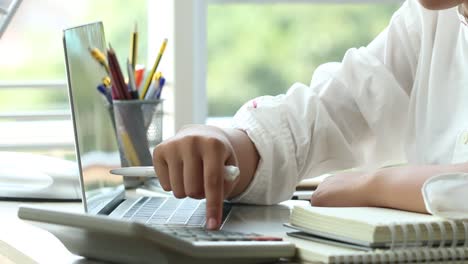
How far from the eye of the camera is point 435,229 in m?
0.86

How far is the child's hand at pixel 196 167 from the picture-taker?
43.1 inches

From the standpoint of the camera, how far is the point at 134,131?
1674 mm

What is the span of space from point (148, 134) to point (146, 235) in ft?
3.04

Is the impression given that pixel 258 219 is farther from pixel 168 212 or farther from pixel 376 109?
pixel 376 109

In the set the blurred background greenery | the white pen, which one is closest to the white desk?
the white pen

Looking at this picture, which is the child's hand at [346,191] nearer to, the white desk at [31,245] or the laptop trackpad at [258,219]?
the laptop trackpad at [258,219]

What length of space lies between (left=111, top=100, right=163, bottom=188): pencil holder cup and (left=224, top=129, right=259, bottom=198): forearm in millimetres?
319

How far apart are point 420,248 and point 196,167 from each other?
360mm

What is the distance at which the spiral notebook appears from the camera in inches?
32.8

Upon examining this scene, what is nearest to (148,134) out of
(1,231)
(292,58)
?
(1,231)

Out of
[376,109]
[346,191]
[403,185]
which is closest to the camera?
[403,185]

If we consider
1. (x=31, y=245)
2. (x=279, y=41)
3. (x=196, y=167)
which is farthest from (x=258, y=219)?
(x=279, y=41)

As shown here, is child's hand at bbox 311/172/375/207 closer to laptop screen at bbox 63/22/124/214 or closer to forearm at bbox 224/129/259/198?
forearm at bbox 224/129/259/198

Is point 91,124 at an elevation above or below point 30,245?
above
